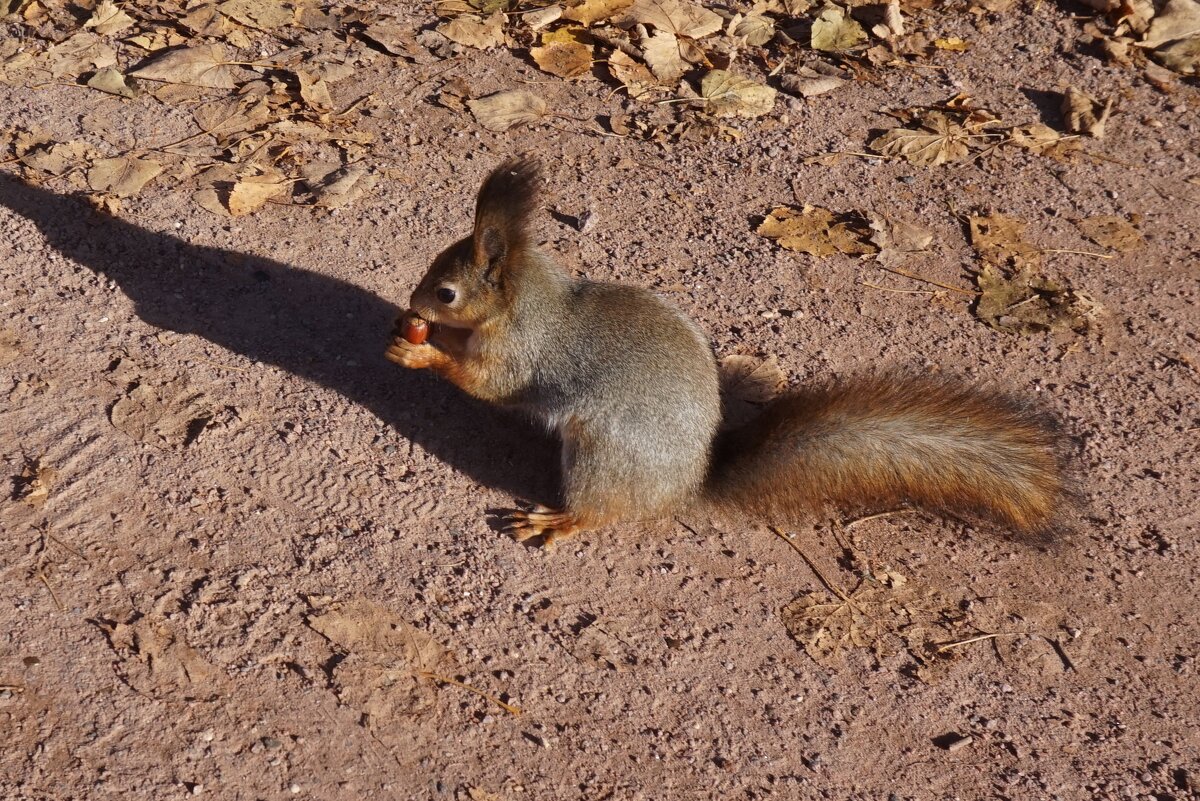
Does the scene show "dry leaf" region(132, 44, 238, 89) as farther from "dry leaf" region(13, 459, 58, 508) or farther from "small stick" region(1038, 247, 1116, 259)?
"small stick" region(1038, 247, 1116, 259)

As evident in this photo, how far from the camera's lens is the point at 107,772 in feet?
7.98

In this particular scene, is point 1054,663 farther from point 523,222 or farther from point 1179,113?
point 1179,113

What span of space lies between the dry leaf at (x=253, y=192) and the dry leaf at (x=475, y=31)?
125cm

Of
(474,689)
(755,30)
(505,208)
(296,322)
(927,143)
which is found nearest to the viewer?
(474,689)

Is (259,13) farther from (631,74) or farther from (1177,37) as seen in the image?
(1177,37)

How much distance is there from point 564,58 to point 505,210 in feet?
7.11

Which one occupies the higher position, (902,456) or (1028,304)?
(902,456)

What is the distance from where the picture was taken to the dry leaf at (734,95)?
481 cm

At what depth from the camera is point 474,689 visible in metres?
2.76

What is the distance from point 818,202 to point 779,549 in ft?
5.78

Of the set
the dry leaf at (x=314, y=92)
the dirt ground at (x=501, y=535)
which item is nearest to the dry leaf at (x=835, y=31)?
the dirt ground at (x=501, y=535)

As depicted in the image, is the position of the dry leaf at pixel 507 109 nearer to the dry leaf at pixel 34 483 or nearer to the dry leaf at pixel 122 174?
the dry leaf at pixel 122 174

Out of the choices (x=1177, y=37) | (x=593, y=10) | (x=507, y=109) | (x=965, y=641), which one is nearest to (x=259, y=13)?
(x=507, y=109)

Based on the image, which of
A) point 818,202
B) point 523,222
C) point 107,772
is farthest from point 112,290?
point 818,202
